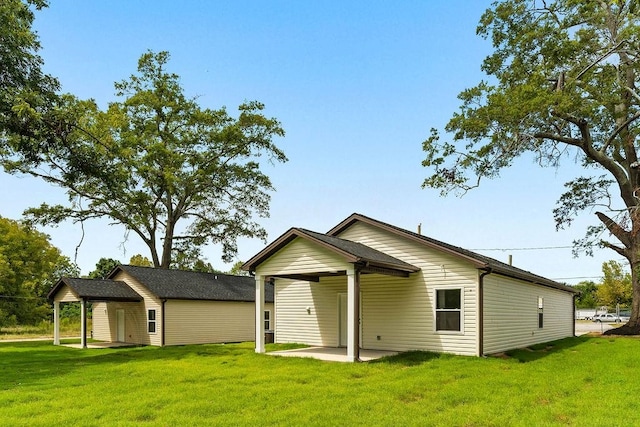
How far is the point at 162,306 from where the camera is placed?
909 inches

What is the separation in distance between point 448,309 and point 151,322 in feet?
47.4

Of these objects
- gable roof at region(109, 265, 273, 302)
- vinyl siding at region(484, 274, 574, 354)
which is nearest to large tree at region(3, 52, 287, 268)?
gable roof at region(109, 265, 273, 302)

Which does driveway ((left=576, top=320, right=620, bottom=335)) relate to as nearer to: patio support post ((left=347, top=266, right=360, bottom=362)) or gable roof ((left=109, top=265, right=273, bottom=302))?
gable roof ((left=109, top=265, right=273, bottom=302))

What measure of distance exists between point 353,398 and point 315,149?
1325cm

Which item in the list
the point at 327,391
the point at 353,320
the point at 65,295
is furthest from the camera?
the point at 65,295

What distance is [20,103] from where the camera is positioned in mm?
15352

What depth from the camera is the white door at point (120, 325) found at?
999 inches

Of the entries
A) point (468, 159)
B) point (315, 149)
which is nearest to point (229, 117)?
point (315, 149)

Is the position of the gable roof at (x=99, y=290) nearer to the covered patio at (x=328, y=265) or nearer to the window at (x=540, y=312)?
the covered patio at (x=328, y=265)

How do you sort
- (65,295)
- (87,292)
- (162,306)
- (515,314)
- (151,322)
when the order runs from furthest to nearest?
(65,295)
(151,322)
(162,306)
(87,292)
(515,314)

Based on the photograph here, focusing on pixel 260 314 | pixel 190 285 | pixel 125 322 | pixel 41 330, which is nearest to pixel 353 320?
pixel 260 314

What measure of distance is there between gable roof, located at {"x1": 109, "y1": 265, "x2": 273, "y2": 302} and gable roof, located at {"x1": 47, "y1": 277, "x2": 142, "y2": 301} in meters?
0.73

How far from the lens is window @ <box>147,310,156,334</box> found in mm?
23469

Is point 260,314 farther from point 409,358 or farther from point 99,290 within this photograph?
point 99,290
